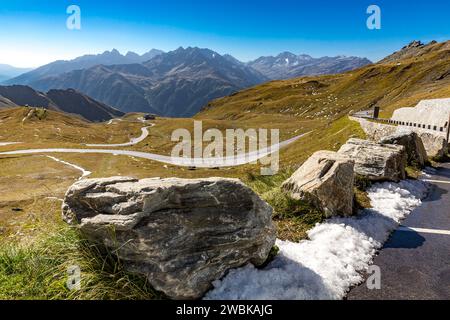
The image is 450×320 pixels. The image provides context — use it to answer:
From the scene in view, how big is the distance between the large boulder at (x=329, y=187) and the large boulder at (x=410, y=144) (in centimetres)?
1268

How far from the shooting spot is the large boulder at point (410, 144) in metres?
24.1

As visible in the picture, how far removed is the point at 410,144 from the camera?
24578 millimetres

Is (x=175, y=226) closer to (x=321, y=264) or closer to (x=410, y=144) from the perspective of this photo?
(x=321, y=264)

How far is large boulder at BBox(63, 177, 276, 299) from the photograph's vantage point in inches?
297

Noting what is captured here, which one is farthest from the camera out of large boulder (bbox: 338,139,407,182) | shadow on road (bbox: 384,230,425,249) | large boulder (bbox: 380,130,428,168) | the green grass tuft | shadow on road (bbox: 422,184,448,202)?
large boulder (bbox: 380,130,428,168)

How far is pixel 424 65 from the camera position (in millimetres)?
181750

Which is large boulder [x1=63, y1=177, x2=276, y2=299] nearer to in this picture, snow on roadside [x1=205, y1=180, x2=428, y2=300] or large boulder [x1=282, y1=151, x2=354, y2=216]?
snow on roadside [x1=205, y1=180, x2=428, y2=300]

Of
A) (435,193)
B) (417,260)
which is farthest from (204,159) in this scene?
(417,260)

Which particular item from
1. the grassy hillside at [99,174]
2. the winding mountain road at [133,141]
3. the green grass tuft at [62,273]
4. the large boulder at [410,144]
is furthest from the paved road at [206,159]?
the green grass tuft at [62,273]

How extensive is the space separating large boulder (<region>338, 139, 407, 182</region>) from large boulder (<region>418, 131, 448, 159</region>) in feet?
35.7

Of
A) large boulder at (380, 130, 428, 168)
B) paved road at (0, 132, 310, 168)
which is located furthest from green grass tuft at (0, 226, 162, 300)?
paved road at (0, 132, 310, 168)

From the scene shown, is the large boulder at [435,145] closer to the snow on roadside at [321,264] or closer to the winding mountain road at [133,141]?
the snow on roadside at [321,264]
